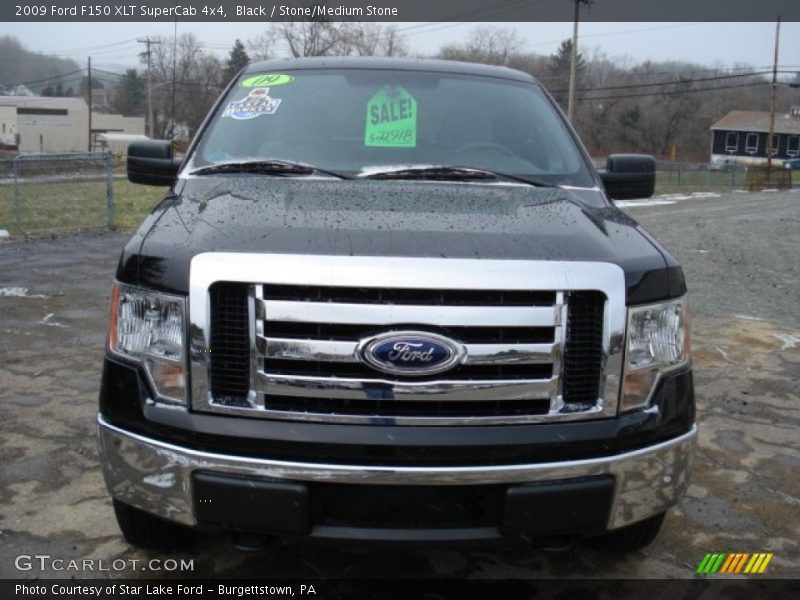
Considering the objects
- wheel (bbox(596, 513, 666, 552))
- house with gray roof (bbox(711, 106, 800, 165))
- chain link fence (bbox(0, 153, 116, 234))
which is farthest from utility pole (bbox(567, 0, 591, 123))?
house with gray roof (bbox(711, 106, 800, 165))

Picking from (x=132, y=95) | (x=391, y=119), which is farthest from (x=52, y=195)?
(x=132, y=95)

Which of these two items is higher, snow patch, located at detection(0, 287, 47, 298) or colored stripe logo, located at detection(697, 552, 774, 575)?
snow patch, located at detection(0, 287, 47, 298)

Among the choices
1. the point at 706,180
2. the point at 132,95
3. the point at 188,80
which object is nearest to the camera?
the point at 706,180

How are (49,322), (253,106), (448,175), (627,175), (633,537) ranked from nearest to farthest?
(633,537) < (448,175) < (253,106) < (627,175) < (49,322)

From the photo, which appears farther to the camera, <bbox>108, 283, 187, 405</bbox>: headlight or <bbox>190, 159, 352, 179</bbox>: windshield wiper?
<bbox>190, 159, 352, 179</bbox>: windshield wiper

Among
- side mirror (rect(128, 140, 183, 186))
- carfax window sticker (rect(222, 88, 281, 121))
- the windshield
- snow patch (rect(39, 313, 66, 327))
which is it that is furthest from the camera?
snow patch (rect(39, 313, 66, 327))

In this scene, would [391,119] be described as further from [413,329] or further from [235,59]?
[235,59]

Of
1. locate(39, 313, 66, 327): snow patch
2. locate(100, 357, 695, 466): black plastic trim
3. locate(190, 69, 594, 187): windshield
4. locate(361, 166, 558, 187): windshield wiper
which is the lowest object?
locate(39, 313, 66, 327): snow patch

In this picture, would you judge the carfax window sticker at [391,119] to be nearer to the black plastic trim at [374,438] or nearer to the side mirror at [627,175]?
the side mirror at [627,175]

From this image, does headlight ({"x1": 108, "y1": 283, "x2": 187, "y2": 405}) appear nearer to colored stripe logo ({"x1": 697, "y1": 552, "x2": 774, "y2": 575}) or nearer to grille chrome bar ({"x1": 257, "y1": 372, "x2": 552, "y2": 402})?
grille chrome bar ({"x1": 257, "y1": 372, "x2": 552, "y2": 402})

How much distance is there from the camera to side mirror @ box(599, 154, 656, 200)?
4203 mm

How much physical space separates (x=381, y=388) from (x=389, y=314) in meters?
0.22

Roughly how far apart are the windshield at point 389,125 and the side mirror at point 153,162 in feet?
1.36

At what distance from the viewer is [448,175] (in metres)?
3.36
